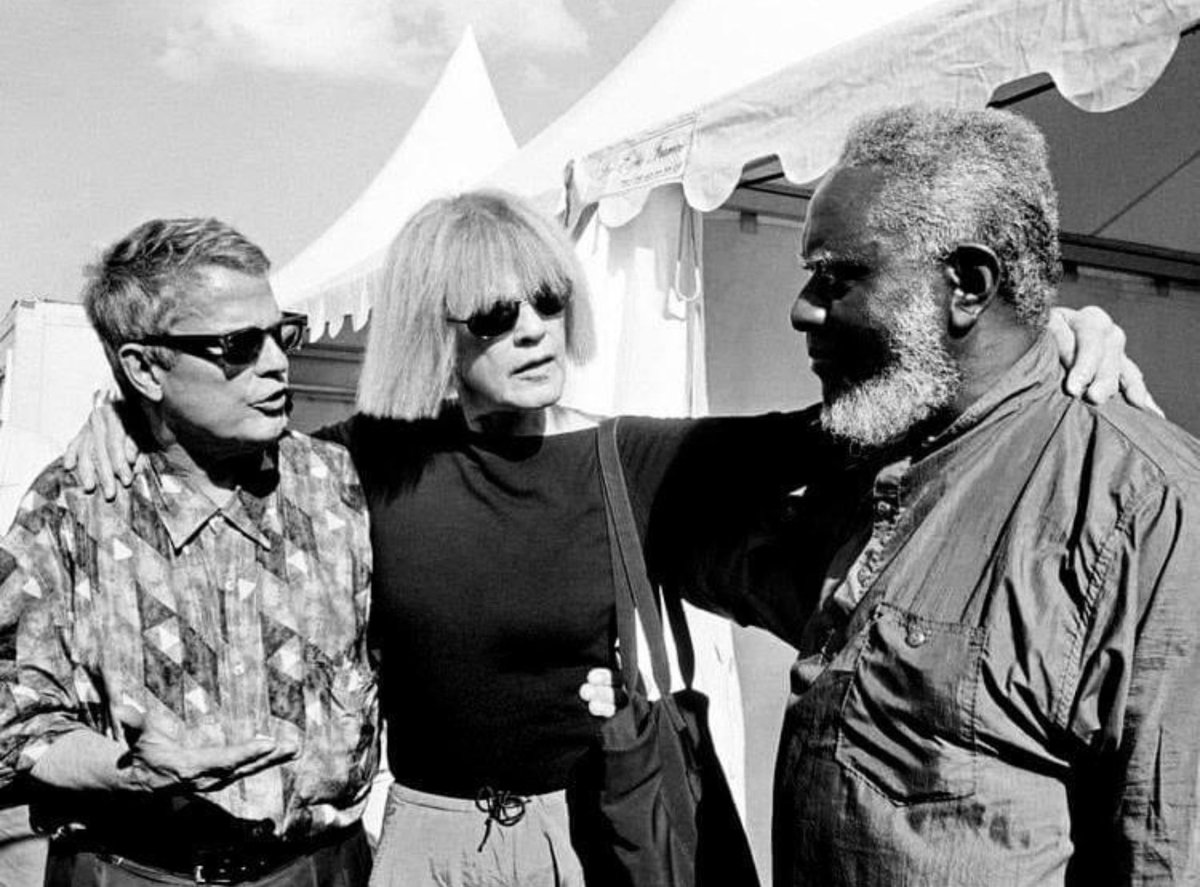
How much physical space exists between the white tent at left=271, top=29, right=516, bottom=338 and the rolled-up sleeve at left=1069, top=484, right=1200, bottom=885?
18.8ft

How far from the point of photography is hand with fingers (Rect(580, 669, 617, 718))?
5.46 feet

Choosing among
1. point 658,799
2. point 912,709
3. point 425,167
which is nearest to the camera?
point 912,709

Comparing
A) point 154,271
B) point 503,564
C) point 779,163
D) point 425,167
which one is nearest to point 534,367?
point 503,564

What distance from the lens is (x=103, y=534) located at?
1731 mm

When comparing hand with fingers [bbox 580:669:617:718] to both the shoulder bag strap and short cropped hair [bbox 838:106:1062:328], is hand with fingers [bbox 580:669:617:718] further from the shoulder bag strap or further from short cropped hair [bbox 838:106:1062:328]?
short cropped hair [bbox 838:106:1062:328]

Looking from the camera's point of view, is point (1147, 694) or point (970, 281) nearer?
point (1147, 694)

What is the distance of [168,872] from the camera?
166 cm

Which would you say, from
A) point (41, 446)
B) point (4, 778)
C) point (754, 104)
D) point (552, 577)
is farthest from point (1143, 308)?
point (41, 446)

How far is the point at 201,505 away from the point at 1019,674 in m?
1.22

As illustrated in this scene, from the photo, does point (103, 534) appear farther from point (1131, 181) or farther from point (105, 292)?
point (1131, 181)

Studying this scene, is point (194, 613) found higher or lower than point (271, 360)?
lower

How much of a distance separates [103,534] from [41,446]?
4.43 metres

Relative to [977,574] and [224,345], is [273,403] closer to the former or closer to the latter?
[224,345]

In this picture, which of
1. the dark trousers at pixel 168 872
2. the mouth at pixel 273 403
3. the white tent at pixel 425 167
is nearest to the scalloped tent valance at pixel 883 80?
the mouth at pixel 273 403
